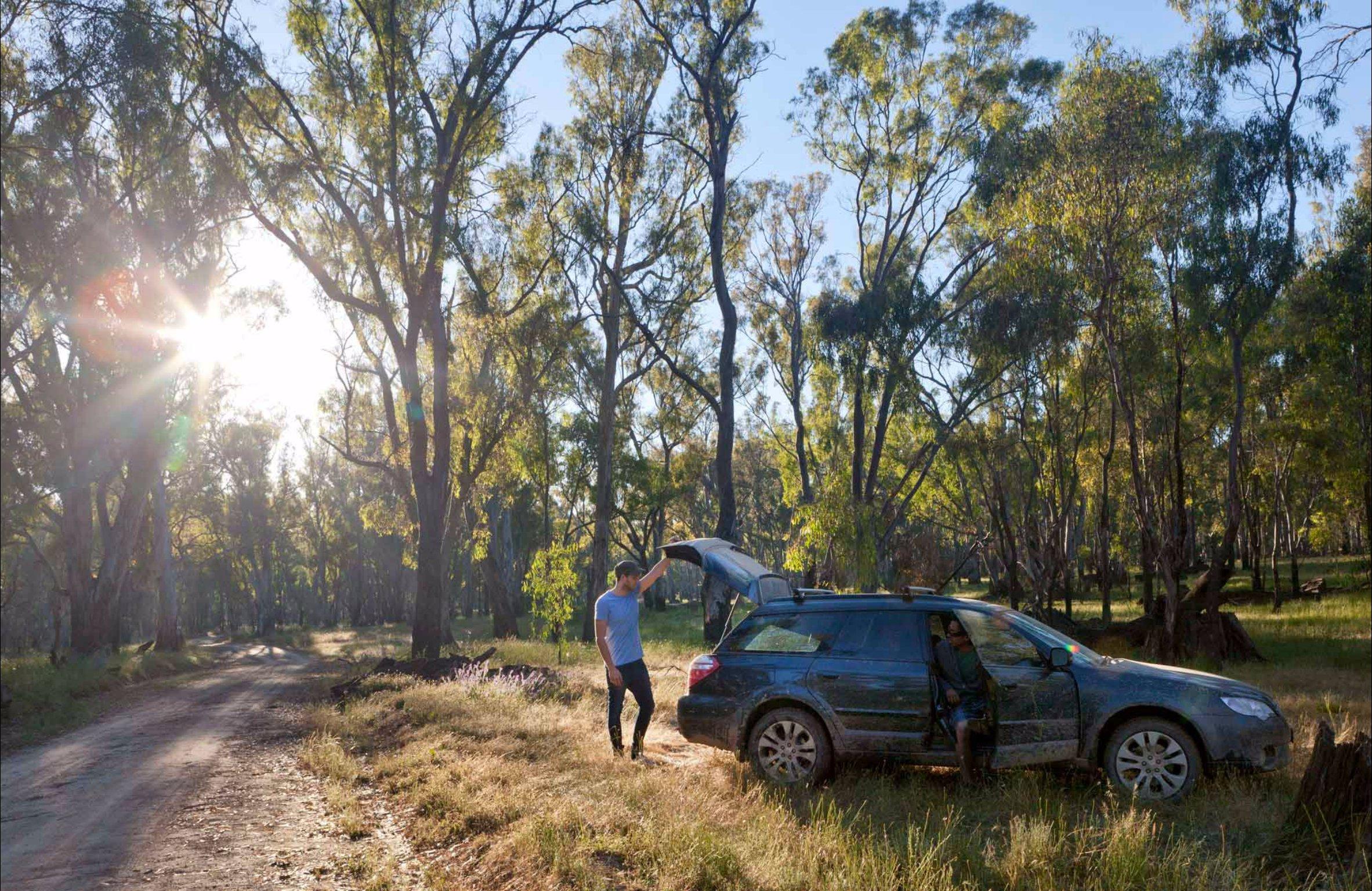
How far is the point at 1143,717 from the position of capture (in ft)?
23.6

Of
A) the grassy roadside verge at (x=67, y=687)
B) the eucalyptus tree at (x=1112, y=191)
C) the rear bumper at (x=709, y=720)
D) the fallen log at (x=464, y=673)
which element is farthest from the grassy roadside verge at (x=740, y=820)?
the eucalyptus tree at (x=1112, y=191)

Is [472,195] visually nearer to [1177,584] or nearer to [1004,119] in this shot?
[1004,119]

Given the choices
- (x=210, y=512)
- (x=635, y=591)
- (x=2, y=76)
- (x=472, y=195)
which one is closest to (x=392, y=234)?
(x=472, y=195)

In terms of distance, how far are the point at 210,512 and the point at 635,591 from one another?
1811 inches

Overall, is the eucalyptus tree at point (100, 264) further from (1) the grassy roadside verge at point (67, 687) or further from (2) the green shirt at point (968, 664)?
(2) the green shirt at point (968, 664)

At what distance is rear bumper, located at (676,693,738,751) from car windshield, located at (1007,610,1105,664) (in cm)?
270

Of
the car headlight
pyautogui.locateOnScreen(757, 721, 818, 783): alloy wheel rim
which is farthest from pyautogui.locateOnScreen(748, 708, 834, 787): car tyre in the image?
the car headlight

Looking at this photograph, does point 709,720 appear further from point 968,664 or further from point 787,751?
point 968,664

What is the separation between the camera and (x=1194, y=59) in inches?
811

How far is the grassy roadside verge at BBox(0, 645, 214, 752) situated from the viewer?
13.1m

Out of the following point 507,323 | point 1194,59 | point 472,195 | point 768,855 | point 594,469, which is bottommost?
point 768,855

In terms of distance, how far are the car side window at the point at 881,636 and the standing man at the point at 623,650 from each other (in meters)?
1.89

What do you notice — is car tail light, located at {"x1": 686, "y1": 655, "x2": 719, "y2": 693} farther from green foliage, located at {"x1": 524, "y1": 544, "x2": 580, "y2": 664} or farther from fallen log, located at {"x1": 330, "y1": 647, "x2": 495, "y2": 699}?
green foliage, located at {"x1": 524, "y1": 544, "x2": 580, "y2": 664}

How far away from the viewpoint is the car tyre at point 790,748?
785cm
